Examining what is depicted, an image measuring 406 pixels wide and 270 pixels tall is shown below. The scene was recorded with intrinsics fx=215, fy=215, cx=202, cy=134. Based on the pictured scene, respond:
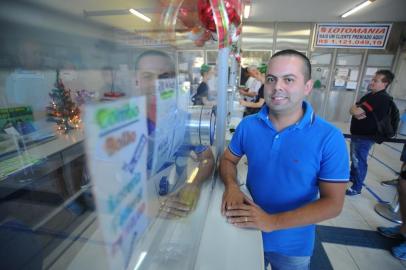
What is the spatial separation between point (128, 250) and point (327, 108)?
313 inches

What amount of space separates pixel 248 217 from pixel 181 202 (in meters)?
0.26

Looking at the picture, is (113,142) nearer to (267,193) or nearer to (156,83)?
(156,83)

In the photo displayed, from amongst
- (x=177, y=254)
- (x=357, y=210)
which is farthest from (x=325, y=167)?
(x=357, y=210)

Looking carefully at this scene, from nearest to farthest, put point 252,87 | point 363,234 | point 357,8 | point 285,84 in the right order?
point 285,84, point 363,234, point 252,87, point 357,8

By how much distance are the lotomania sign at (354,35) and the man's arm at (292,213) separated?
6.09m

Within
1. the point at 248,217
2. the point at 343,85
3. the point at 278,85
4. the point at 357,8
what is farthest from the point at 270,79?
the point at 343,85

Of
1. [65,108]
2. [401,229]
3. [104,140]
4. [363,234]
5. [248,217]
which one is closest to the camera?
[104,140]

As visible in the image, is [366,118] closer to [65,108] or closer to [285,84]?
[285,84]

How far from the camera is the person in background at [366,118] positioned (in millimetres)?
2520

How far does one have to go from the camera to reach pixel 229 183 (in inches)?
38.8

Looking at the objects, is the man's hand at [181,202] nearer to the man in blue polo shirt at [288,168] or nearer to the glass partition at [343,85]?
the man in blue polo shirt at [288,168]

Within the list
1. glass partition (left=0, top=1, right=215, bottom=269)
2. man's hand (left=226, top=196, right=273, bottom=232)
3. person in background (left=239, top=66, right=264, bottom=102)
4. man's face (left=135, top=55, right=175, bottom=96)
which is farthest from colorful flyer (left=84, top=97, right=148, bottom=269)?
person in background (left=239, top=66, right=264, bottom=102)

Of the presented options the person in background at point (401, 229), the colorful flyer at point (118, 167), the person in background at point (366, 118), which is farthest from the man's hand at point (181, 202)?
the person in background at point (366, 118)

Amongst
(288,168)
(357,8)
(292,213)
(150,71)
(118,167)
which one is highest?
(357,8)
